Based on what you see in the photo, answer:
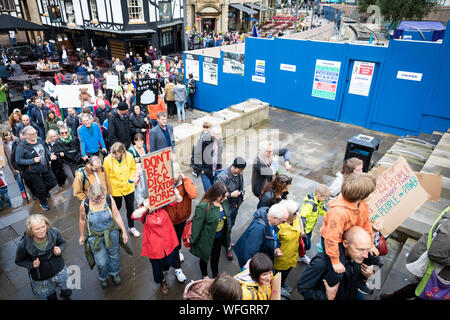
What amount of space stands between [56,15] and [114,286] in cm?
→ 3234

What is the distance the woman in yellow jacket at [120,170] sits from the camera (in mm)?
4570

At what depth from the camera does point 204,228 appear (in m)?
3.57

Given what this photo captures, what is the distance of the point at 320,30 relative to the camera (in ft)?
67.8

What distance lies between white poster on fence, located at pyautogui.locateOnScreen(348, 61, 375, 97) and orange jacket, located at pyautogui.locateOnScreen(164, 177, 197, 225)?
8.26m

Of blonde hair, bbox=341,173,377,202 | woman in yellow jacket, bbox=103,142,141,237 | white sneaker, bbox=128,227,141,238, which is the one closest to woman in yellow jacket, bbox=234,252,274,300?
blonde hair, bbox=341,173,377,202

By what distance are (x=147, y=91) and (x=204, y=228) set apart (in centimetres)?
660

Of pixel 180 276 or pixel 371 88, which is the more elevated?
pixel 371 88

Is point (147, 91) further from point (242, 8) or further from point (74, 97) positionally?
point (242, 8)

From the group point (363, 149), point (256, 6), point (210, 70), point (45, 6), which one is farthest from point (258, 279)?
point (256, 6)

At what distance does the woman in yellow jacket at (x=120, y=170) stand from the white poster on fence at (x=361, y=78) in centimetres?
829

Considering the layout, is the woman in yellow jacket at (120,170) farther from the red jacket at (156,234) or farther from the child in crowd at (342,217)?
the child in crowd at (342,217)

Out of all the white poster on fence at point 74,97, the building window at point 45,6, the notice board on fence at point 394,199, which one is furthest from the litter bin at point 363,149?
the building window at point 45,6

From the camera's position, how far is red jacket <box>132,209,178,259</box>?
3625 mm

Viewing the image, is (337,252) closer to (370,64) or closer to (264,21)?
(370,64)
